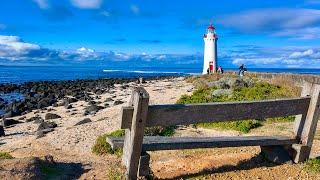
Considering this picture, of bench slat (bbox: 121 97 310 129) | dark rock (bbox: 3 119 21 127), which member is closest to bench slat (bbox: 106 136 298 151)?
bench slat (bbox: 121 97 310 129)

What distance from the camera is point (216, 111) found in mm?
6895

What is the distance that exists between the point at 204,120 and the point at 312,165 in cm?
228

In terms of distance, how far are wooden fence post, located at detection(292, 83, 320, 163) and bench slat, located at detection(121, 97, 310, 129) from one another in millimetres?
114

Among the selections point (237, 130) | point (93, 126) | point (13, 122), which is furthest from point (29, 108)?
point (237, 130)

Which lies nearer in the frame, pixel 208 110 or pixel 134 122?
pixel 134 122

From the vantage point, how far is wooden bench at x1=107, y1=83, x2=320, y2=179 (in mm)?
6453

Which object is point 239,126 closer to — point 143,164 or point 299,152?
point 299,152

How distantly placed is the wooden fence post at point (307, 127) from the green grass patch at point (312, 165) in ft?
0.33

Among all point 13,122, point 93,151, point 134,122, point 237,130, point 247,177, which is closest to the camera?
point 134,122

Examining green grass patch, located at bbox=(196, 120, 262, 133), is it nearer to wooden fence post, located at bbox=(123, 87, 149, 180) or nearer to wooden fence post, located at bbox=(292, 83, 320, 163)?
wooden fence post, located at bbox=(292, 83, 320, 163)

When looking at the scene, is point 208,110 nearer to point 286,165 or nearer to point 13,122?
point 286,165

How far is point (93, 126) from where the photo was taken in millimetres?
13727

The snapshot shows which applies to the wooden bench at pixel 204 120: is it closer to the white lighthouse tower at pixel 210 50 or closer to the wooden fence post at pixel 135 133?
the wooden fence post at pixel 135 133

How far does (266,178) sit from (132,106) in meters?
2.59
